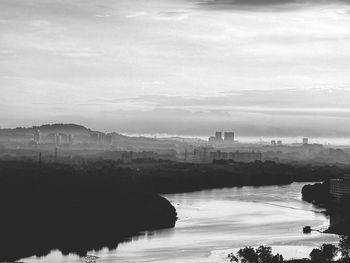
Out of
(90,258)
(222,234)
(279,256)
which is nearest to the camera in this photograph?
(279,256)

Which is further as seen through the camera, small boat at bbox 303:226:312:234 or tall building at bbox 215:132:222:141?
tall building at bbox 215:132:222:141

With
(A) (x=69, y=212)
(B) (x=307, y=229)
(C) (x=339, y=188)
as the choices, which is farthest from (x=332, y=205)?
(A) (x=69, y=212)

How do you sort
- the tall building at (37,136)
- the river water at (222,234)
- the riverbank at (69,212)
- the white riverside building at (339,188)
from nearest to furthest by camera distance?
the river water at (222,234) → the riverbank at (69,212) → the white riverside building at (339,188) → the tall building at (37,136)

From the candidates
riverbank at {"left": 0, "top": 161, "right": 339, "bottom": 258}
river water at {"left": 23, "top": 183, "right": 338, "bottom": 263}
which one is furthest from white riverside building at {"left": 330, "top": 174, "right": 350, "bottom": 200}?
riverbank at {"left": 0, "top": 161, "right": 339, "bottom": 258}

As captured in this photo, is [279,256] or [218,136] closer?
[279,256]

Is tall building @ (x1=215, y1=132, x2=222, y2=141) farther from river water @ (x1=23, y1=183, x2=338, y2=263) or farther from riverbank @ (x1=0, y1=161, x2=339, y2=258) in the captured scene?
riverbank @ (x1=0, y1=161, x2=339, y2=258)

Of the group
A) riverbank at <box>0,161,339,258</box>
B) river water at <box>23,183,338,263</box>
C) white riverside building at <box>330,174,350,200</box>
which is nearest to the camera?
river water at <box>23,183,338,263</box>

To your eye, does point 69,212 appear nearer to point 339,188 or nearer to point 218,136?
point 339,188

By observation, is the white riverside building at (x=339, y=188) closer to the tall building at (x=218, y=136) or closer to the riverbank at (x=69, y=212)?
the riverbank at (x=69, y=212)

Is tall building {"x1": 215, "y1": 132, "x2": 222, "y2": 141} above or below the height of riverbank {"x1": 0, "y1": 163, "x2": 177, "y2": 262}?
above

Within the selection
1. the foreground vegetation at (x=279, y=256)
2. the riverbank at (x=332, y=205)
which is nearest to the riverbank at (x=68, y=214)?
the foreground vegetation at (x=279, y=256)
